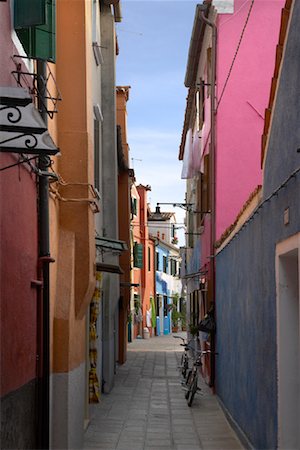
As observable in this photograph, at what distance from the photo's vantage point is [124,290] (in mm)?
23703

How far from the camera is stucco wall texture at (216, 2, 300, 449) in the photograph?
22.0 ft

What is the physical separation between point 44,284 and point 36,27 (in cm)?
257

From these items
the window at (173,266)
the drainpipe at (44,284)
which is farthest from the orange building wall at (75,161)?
the window at (173,266)

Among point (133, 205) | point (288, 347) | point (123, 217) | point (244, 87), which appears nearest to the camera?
point (288, 347)

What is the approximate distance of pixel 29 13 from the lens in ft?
21.5

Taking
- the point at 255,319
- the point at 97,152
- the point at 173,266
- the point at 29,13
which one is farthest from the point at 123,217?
the point at 173,266

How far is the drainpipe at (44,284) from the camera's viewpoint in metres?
7.64

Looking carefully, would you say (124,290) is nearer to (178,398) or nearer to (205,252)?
(205,252)

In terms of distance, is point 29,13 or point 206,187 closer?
point 29,13

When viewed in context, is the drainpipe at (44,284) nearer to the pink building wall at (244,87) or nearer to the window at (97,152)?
the window at (97,152)

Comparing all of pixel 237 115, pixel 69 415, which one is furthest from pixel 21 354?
pixel 237 115

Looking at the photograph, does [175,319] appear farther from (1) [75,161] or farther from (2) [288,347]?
(2) [288,347]

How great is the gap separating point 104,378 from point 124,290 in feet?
24.5

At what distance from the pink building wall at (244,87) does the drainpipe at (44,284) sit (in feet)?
30.4
